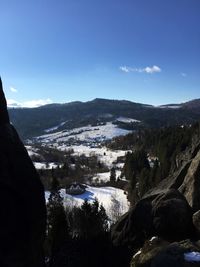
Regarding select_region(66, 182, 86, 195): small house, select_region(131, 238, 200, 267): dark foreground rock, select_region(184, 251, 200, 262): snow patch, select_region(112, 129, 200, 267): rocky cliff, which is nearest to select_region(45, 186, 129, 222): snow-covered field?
select_region(66, 182, 86, 195): small house

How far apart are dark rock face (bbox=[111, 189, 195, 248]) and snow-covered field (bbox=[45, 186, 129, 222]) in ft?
Answer: 272

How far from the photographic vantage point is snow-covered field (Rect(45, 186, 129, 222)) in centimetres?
12486

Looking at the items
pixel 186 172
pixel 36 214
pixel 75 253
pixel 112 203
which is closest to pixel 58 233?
pixel 186 172

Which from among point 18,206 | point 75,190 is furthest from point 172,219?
point 75,190

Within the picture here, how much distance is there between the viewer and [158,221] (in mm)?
29781

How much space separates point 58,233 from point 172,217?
26.3 metres

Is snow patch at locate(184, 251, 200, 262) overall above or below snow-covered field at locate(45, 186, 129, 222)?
above

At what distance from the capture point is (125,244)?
31.1m

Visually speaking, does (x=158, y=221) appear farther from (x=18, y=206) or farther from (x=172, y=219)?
(x=18, y=206)


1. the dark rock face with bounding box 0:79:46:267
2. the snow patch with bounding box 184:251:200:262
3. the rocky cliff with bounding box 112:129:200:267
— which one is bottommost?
the rocky cliff with bounding box 112:129:200:267

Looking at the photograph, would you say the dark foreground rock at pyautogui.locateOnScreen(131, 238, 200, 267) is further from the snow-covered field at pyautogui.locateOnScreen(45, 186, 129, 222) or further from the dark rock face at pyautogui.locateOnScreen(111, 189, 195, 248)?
the snow-covered field at pyautogui.locateOnScreen(45, 186, 129, 222)

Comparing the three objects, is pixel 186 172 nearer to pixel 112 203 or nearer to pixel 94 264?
pixel 94 264

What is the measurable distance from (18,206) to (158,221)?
1274 centimetres

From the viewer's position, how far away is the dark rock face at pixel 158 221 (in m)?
29.0
